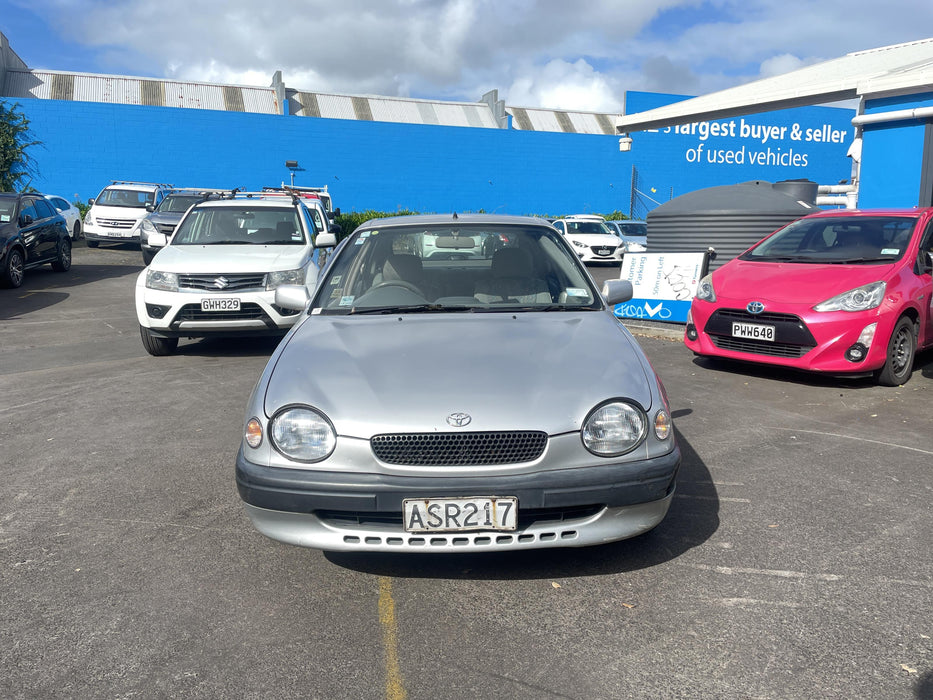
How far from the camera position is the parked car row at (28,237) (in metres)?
14.1

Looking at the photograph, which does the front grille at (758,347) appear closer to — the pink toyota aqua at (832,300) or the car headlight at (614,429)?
the pink toyota aqua at (832,300)

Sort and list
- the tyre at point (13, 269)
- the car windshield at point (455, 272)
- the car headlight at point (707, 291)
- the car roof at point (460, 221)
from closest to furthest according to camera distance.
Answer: the car windshield at point (455, 272), the car roof at point (460, 221), the car headlight at point (707, 291), the tyre at point (13, 269)

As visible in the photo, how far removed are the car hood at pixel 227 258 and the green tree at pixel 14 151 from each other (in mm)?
21841

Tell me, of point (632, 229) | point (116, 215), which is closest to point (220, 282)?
point (116, 215)

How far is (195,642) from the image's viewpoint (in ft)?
9.48

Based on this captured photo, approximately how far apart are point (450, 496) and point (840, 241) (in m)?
6.14

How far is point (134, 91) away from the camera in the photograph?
1382 inches

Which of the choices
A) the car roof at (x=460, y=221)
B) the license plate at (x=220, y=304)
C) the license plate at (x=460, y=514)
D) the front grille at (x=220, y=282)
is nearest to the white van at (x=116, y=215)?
the front grille at (x=220, y=282)

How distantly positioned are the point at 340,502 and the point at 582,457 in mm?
926

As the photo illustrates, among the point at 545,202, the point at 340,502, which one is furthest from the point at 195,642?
the point at 545,202

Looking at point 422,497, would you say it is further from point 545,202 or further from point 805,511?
point 545,202

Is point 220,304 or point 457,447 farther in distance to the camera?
point 220,304

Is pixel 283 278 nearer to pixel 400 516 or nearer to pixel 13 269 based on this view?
pixel 400 516

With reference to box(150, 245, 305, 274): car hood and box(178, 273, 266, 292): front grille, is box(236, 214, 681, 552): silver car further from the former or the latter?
box(150, 245, 305, 274): car hood
